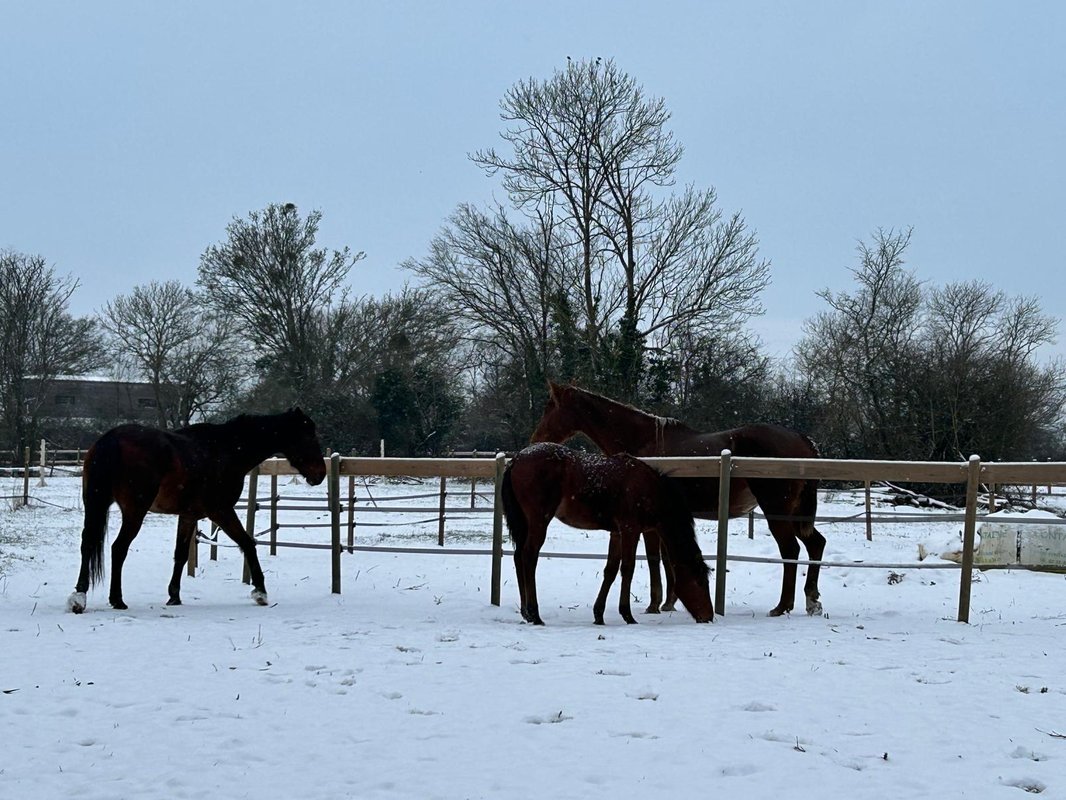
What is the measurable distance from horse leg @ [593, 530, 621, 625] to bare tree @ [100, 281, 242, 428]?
31729mm

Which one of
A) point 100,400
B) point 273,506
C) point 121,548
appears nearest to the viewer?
point 121,548

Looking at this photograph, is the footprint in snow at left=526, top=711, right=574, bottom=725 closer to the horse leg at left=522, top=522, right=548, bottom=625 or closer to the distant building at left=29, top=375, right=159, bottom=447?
the horse leg at left=522, top=522, right=548, bottom=625

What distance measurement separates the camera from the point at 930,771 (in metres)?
3.47

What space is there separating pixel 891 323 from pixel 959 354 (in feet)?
21.8

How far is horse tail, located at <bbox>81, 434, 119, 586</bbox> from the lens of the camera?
7.01 metres

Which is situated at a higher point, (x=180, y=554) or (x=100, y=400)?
(x=100, y=400)

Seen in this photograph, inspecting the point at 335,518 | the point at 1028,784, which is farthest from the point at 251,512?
the point at 1028,784

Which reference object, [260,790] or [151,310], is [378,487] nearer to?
[151,310]

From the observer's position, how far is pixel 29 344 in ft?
108

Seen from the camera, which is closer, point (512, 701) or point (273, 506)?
point (512, 701)

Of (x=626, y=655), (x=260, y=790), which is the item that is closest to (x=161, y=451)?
(x=626, y=655)

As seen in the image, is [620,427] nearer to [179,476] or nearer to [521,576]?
[521,576]

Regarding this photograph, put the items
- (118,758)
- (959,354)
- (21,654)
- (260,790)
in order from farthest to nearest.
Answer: (959,354)
(21,654)
(118,758)
(260,790)

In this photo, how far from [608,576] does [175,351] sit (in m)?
35.0
